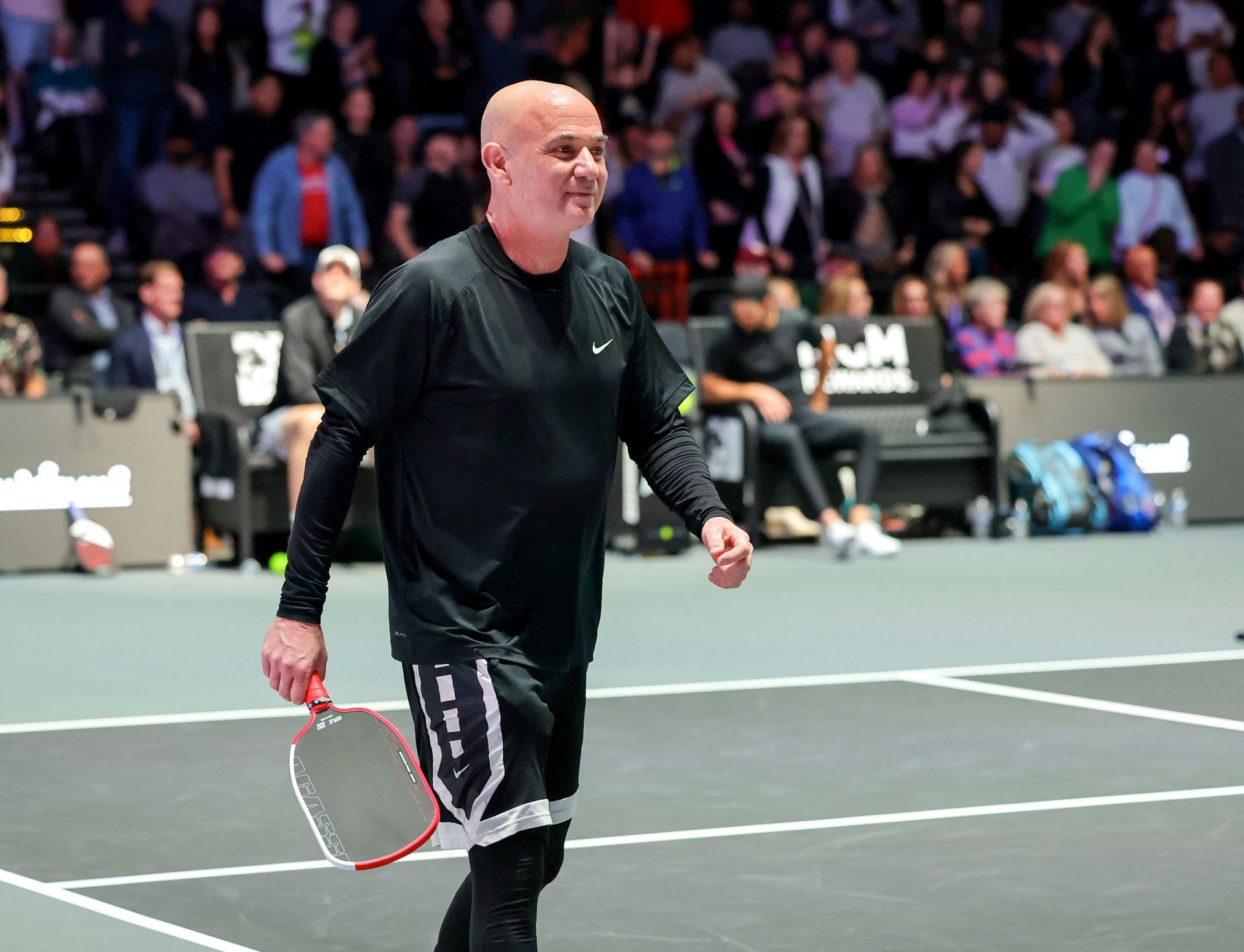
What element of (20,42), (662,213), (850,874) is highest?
(20,42)

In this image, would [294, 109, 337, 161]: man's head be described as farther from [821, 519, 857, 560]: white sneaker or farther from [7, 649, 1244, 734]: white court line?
[7, 649, 1244, 734]: white court line

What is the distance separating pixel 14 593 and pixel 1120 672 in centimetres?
645

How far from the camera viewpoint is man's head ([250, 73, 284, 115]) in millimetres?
17500

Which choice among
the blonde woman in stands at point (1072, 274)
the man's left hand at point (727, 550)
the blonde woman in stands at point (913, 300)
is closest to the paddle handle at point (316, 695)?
the man's left hand at point (727, 550)

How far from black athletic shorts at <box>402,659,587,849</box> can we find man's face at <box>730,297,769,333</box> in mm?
10987

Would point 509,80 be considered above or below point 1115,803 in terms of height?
above

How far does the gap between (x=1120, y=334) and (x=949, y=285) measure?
59.2 inches

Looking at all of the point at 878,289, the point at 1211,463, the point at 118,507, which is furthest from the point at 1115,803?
the point at 878,289

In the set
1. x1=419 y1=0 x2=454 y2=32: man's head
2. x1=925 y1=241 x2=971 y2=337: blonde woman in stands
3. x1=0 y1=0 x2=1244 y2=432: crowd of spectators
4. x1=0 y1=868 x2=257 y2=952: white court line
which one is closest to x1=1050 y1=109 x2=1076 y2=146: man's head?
x1=0 y1=0 x2=1244 y2=432: crowd of spectators

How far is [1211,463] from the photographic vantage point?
17.2 metres

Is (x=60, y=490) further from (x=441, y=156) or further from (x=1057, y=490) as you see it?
(x=1057, y=490)

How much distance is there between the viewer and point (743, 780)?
7219mm

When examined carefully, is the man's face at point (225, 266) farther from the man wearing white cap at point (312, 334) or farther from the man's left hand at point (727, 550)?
the man's left hand at point (727, 550)

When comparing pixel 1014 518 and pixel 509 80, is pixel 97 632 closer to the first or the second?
pixel 1014 518
